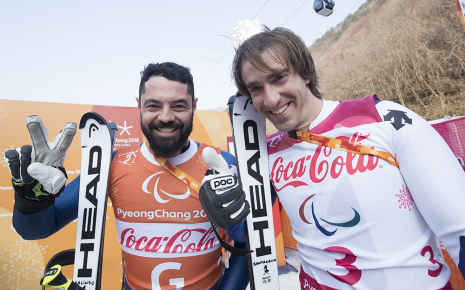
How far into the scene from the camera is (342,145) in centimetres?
108

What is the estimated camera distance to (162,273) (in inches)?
54.7

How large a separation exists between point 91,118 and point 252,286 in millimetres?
1709

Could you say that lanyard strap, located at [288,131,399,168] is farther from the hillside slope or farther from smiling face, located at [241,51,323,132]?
the hillside slope

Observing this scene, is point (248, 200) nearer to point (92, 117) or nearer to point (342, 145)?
point (342, 145)

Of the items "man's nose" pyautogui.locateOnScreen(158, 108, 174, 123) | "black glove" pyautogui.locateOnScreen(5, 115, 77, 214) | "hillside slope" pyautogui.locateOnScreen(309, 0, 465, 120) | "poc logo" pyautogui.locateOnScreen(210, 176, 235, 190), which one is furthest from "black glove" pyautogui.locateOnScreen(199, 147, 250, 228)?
"hillside slope" pyautogui.locateOnScreen(309, 0, 465, 120)

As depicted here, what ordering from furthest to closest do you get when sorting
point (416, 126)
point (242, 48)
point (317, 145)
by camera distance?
point (242, 48), point (317, 145), point (416, 126)

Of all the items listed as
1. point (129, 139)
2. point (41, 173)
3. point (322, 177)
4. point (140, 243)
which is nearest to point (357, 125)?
point (322, 177)

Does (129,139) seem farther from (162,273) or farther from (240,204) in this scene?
(240,204)

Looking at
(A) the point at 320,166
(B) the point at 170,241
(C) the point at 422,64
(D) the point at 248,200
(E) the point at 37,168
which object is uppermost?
(C) the point at 422,64

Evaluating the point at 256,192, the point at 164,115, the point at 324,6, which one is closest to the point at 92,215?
the point at 164,115

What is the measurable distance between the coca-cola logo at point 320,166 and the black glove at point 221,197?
0.87 feet

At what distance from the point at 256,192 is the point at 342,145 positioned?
680 millimetres

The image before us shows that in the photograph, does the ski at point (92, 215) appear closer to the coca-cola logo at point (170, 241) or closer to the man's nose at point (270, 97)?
the coca-cola logo at point (170, 241)

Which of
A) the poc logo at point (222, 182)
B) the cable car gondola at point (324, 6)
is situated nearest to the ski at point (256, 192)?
the poc logo at point (222, 182)
